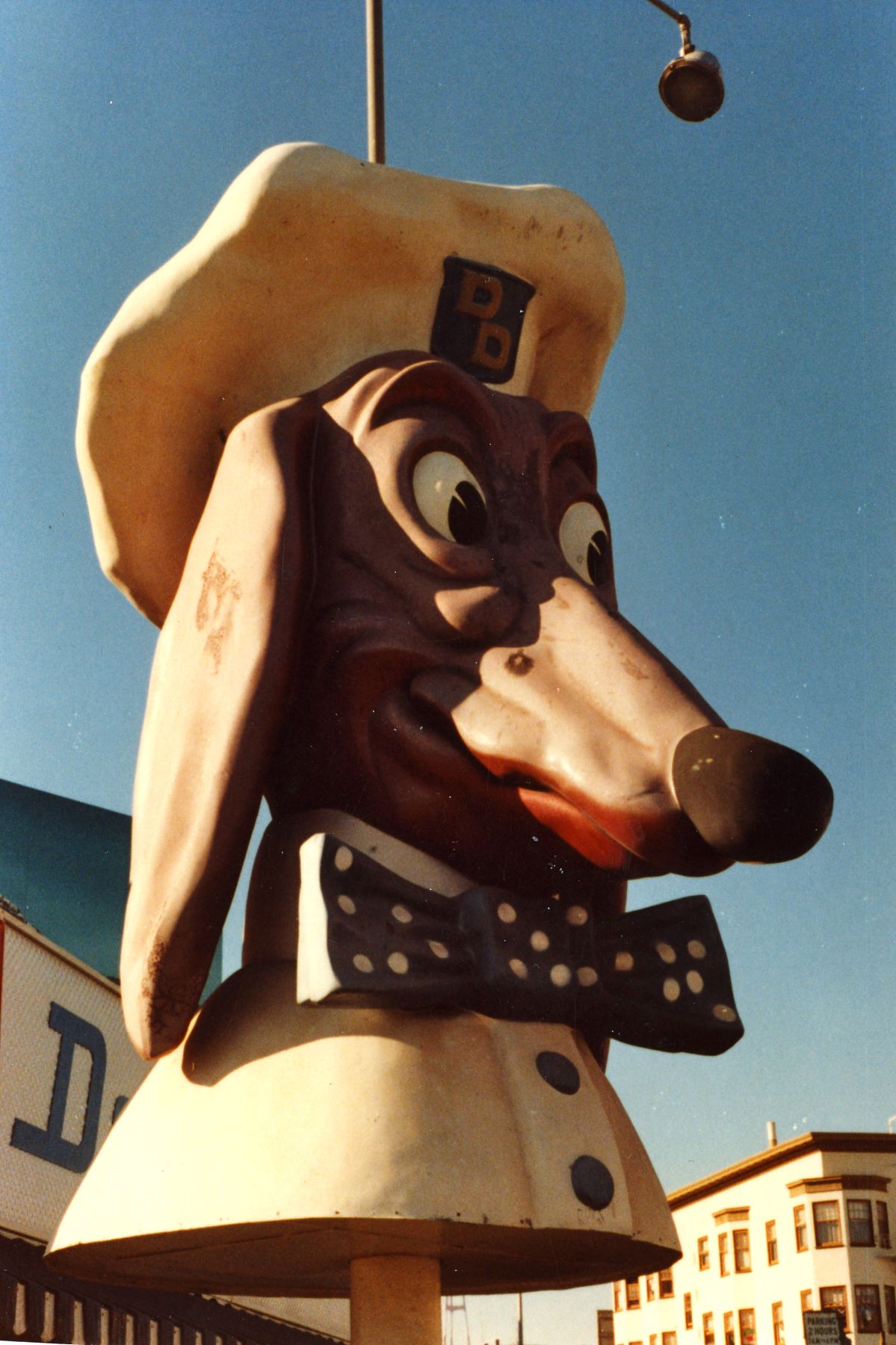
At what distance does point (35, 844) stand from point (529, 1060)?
737cm

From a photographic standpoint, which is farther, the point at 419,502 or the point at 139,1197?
the point at 419,502

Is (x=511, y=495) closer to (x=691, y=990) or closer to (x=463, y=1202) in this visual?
(x=691, y=990)

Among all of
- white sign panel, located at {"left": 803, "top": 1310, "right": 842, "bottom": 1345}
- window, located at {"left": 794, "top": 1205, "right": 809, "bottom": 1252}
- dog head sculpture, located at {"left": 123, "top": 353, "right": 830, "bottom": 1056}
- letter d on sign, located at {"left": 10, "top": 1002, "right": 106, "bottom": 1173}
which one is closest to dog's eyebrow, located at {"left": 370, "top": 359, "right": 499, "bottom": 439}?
dog head sculpture, located at {"left": 123, "top": 353, "right": 830, "bottom": 1056}

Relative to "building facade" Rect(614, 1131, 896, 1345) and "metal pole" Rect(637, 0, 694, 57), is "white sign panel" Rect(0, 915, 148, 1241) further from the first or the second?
"metal pole" Rect(637, 0, 694, 57)

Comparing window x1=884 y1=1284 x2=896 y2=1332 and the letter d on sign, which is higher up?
the letter d on sign

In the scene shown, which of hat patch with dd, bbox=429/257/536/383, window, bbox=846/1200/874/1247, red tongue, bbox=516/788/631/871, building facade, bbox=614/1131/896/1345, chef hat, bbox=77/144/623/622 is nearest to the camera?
red tongue, bbox=516/788/631/871

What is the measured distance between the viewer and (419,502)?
2998mm

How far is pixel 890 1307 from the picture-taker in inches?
270

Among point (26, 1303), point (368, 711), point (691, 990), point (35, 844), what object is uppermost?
point (35, 844)

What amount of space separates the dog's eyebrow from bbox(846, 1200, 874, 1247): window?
455 centimetres

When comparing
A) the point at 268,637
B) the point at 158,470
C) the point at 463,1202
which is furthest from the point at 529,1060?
the point at 158,470

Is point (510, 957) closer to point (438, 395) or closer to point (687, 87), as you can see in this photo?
point (438, 395)

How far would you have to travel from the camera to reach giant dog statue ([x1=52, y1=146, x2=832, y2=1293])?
2514 mm

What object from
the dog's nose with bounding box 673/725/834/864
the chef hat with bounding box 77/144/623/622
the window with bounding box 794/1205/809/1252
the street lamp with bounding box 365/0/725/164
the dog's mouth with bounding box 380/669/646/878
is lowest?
the window with bounding box 794/1205/809/1252
